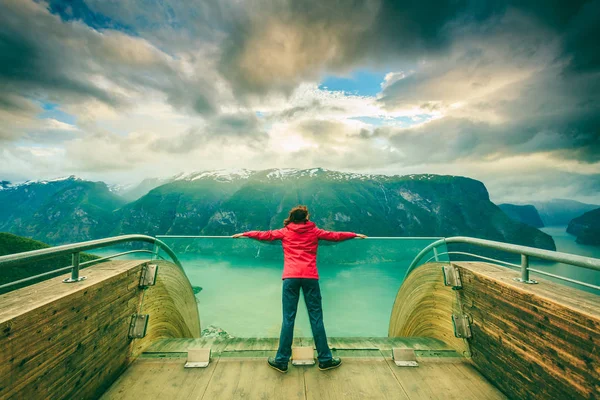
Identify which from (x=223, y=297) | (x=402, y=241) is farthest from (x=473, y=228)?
(x=402, y=241)

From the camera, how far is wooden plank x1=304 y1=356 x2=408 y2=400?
2.66 meters

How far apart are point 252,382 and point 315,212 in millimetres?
140144

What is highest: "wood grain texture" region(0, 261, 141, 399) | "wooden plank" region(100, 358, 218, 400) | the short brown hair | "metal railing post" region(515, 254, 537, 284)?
the short brown hair

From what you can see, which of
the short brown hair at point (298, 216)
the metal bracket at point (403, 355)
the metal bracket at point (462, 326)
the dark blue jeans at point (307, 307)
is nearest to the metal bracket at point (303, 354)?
the dark blue jeans at point (307, 307)

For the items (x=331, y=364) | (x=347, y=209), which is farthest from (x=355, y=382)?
(x=347, y=209)

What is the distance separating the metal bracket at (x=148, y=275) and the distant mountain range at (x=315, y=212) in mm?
117598

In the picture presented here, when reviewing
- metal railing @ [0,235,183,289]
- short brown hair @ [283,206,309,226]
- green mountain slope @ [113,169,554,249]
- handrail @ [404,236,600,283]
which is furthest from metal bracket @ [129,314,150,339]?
green mountain slope @ [113,169,554,249]

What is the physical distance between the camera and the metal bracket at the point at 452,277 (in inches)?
142

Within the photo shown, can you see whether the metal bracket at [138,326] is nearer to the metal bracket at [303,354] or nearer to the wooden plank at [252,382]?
the wooden plank at [252,382]

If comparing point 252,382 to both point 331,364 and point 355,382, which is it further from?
point 355,382

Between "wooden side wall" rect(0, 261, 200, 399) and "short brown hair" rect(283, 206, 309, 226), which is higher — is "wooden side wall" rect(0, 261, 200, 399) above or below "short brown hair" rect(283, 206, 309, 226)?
below

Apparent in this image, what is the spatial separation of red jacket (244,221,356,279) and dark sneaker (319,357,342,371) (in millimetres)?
945

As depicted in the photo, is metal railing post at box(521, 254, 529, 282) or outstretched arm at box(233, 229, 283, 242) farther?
outstretched arm at box(233, 229, 283, 242)

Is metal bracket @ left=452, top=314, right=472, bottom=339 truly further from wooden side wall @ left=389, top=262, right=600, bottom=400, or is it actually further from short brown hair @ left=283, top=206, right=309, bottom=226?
short brown hair @ left=283, top=206, right=309, bottom=226
